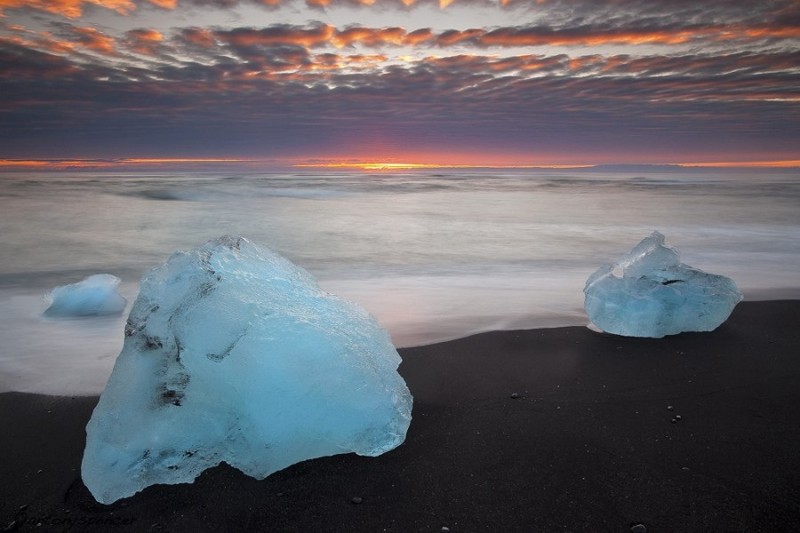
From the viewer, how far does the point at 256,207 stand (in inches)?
746

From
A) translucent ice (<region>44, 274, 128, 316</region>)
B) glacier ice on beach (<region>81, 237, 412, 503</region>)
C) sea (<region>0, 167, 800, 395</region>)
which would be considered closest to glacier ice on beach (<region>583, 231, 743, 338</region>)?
sea (<region>0, 167, 800, 395</region>)

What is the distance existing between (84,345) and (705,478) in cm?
412

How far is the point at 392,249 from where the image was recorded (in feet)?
32.9

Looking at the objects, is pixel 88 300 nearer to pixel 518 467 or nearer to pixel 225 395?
pixel 225 395

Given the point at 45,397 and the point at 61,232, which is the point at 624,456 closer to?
the point at 45,397

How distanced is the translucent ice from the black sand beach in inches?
71.1

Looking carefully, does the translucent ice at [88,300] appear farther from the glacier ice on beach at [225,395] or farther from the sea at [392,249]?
the glacier ice on beach at [225,395]

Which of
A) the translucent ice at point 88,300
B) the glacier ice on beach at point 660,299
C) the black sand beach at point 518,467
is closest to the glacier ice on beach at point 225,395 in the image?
the black sand beach at point 518,467

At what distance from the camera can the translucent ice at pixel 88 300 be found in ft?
15.3

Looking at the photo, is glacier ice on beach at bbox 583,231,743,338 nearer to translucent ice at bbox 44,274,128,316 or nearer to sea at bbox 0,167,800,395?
sea at bbox 0,167,800,395

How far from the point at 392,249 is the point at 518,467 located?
7.90 m

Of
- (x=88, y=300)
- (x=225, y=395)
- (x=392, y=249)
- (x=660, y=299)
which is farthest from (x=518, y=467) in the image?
(x=392, y=249)

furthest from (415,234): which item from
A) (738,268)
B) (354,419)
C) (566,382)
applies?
(354,419)

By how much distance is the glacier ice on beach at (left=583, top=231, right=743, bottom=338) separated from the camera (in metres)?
3.79
